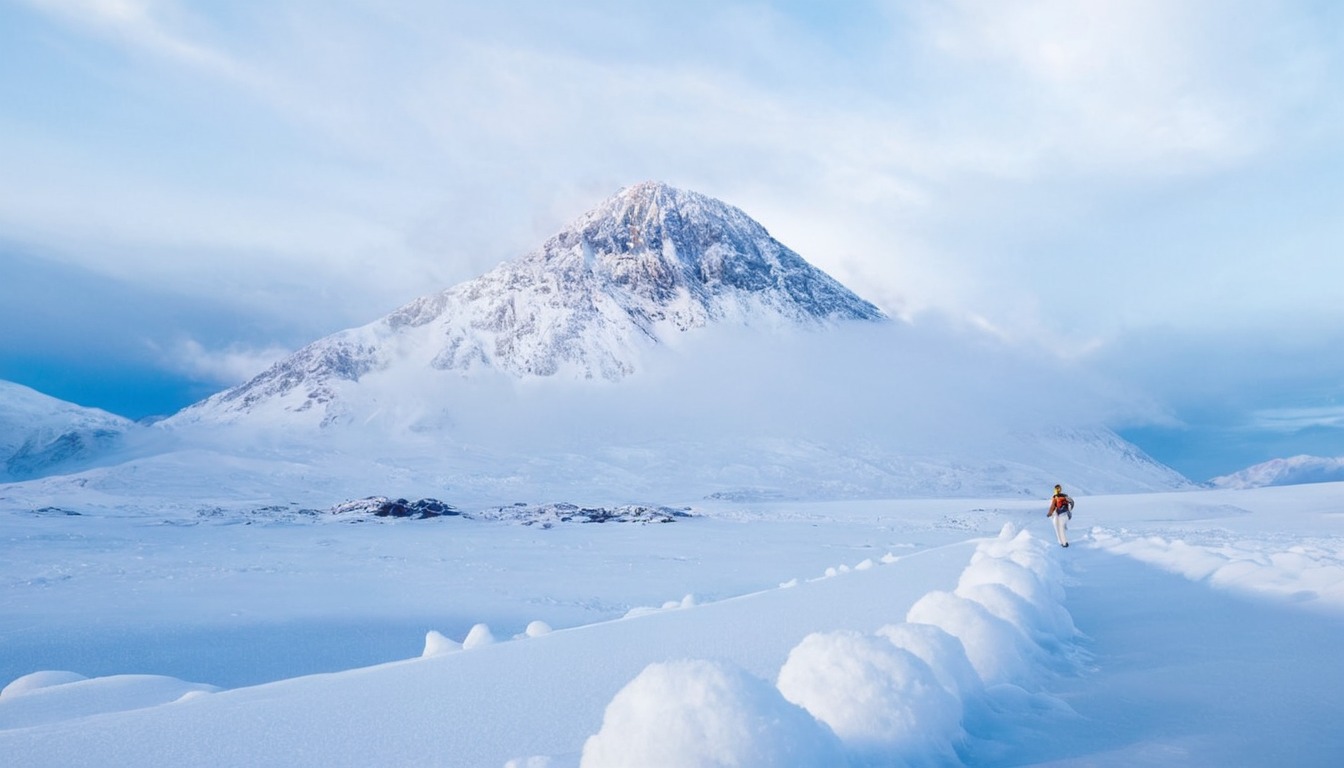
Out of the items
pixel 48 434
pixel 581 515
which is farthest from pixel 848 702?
pixel 48 434

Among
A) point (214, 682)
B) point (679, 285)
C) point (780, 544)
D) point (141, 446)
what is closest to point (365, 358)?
point (141, 446)

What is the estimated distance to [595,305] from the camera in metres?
164

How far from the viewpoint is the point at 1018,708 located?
3.46 meters

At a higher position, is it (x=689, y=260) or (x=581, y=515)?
(x=689, y=260)

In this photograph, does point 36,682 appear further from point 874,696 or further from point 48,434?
point 48,434

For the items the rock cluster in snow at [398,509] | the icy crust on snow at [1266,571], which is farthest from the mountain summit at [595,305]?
the icy crust on snow at [1266,571]

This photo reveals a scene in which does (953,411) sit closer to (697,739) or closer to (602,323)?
(602,323)

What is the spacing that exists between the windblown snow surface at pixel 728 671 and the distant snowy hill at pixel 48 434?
13675 centimetres

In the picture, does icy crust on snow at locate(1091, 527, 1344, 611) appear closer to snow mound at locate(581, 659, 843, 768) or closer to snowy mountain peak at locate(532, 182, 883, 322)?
snow mound at locate(581, 659, 843, 768)

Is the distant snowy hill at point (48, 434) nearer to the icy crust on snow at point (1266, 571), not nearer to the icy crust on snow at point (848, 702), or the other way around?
the icy crust on snow at point (1266, 571)

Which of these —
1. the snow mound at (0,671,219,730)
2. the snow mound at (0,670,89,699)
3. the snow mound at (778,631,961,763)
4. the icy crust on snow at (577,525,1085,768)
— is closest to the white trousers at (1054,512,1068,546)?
the icy crust on snow at (577,525,1085,768)

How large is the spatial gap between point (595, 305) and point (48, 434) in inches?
3754

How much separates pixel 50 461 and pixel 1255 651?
155 m

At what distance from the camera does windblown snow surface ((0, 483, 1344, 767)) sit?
8.54ft
